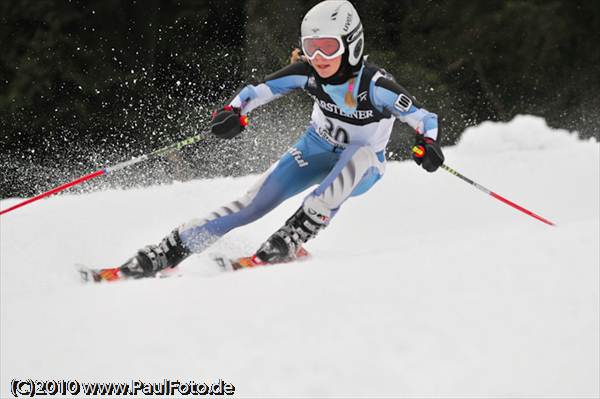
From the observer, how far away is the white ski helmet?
11.7 feet

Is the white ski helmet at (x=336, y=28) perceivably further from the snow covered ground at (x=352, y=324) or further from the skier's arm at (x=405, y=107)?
the snow covered ground at (x=352, y=324)

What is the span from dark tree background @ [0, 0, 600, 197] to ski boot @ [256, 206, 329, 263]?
4459mm

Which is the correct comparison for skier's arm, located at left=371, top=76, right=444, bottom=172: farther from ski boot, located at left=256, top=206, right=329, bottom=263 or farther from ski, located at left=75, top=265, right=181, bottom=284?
ski, located at left=75, top=265, right=181, bottom=284

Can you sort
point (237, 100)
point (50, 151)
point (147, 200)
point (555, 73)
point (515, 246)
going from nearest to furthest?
1. point (515, 246)
2. point (237, 100)
3. point (147, 200)
4. point (50, 151)
5. point (555, 73)

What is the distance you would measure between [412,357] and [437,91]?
10.5 m

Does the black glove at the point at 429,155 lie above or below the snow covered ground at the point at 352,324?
above

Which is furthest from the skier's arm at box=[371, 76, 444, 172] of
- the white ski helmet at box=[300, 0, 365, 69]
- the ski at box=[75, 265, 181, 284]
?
the ski at box=[75, 265, 181, 284]

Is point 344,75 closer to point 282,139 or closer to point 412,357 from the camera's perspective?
point 412,357

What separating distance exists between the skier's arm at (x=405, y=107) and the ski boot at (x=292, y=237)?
63 centimetres

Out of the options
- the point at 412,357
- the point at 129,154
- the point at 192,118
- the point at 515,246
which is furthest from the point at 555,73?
the point at 412,357

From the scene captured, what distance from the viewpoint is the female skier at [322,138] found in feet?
11.8

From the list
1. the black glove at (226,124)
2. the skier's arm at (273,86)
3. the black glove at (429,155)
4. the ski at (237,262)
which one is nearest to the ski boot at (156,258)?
the ski at (237,262)

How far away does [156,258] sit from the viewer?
3.68 meters

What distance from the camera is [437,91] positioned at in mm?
12352
